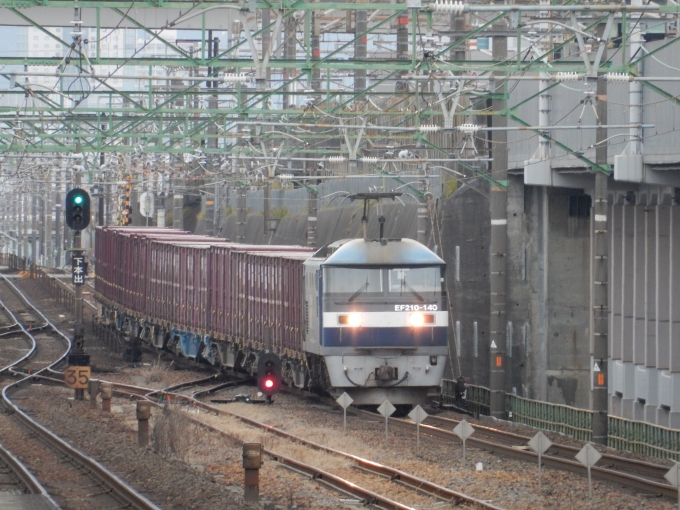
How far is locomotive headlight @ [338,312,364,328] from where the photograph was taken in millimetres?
21125

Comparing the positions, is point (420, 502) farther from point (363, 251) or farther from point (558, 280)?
point (558, 280)

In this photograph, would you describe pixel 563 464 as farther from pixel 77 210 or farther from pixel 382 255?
pixel 77 210

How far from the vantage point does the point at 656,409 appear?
2461 centimetres

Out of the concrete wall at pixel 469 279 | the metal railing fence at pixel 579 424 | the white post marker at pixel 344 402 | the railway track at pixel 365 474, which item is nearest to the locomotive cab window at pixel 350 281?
the white post marker at pixel 344 402

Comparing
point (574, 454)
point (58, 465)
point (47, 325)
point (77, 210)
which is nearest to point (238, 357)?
point (77, 210)

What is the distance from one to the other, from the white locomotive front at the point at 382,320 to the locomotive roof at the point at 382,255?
0.02 meters

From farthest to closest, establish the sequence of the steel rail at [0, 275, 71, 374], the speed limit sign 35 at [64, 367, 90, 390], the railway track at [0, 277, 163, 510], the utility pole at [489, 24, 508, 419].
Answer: the steel rail at [0, 275, 71, 374]
the utility pole at [489, 24, 508, 419]
the speed limit sign 35 at [64, 367, 90, 390]
the railway track at [0, 277, 163, 510]

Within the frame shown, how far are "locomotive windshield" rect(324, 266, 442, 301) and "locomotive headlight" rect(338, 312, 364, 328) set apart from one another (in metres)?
0.30

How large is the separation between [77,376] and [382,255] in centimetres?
633

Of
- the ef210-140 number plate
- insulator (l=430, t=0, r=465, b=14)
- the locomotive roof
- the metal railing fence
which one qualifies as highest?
insulator (l=430, t=0, r=465, b=14)

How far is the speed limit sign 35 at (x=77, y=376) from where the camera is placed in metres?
22.7

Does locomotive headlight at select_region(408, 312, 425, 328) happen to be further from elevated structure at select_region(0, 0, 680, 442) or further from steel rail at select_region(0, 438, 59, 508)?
steel rail at select_region(0, 438, 59, 508)

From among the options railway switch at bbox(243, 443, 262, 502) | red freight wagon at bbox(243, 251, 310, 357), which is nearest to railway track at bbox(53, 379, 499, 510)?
railway switch at bbox(243, 443, 262, 502)

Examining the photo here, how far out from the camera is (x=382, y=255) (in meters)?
21.4
